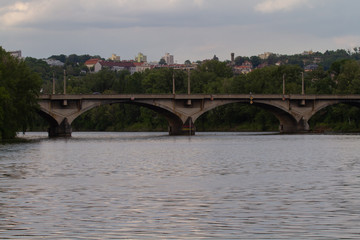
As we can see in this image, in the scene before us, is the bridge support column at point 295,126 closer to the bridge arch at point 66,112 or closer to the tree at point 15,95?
the bridge arch at point 66,112

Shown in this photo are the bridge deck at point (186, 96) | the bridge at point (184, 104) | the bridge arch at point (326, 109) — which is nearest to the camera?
the bridge deck at point (186, 96)

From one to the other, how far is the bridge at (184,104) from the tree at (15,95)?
17.2m

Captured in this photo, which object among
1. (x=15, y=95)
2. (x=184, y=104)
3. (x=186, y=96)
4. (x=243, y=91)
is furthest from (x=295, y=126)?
(x=15, y=95)

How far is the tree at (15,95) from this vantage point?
3339 inches

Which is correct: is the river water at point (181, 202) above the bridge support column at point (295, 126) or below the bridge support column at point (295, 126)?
below

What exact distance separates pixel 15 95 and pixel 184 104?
1625 inches

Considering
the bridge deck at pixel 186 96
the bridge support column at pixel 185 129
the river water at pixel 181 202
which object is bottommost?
the river water at pixel 181 202

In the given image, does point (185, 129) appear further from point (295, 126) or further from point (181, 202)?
point (181, 202)

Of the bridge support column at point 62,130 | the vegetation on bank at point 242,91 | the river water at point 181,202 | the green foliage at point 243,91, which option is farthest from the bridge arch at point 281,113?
the river water at point 181,202

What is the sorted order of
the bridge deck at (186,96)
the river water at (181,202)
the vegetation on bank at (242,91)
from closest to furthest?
1. the river water at (181,202)
2. the bridge deck at (186,96)
3. the vegetation on bank at (242,91)

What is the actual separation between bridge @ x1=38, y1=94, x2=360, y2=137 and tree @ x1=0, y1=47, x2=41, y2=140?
1722 cm

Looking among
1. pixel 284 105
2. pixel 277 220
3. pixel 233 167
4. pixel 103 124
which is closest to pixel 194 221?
pixel 277 220

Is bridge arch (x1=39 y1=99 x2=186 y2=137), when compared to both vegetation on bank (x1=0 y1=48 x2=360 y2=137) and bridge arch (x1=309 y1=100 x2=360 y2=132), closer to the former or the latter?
vegetation on bank (x1=0 y1=48 x2=360 y2=137)

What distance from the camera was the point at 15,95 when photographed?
91688 millimetres
